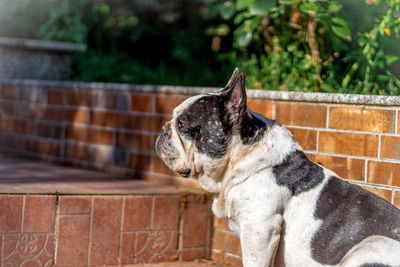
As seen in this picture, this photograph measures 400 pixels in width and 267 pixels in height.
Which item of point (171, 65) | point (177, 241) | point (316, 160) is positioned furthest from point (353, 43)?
point (171, 65)

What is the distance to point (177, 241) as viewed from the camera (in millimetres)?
4215

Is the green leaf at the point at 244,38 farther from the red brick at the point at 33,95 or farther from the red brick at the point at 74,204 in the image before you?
the red brick at the point at 74,204

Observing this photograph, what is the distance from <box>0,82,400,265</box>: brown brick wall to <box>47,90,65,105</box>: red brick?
0.4 inches

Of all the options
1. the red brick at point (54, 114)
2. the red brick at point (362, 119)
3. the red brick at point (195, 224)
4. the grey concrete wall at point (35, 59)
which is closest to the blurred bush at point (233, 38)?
the grey concrete wall at point (35, 59)

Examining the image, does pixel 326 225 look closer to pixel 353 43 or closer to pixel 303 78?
pixel 303 78

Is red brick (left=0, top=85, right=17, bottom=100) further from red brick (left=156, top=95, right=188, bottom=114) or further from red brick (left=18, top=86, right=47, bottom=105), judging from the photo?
red brick (left=156, top=95, right=188, bottom=114)

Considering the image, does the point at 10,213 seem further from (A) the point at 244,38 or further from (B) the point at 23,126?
(A) the point at 244,38

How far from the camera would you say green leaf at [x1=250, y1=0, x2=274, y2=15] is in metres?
4.93

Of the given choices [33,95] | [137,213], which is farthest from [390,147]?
[33,95]

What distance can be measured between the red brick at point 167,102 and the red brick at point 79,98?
96 cm

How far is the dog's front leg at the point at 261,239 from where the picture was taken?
2.92 metres

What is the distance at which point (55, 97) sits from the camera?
5.93m

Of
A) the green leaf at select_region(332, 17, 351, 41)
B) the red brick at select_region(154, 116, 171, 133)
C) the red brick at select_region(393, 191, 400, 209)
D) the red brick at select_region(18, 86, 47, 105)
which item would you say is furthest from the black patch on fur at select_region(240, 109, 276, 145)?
the red brick at select_region(18, 86, 47, 105)

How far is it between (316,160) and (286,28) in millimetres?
2326
